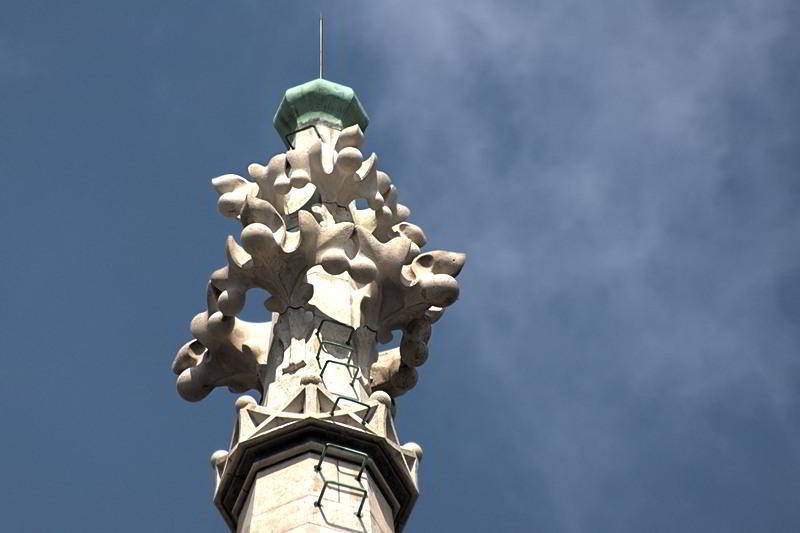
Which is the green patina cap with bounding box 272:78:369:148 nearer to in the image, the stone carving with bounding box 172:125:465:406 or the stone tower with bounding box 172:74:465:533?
the stone tower with bounding box 172:74:465:533

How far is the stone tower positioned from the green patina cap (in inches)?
0.9

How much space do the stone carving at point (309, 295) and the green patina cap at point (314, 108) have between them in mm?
3172

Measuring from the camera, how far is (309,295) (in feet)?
98.0

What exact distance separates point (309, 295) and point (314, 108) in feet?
20.4

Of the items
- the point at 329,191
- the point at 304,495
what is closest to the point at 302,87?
the point at 329,191

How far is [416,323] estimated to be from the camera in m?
31.1

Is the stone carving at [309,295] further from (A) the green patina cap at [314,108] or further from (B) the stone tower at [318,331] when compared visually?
(A) the green patina cap at [314,108]

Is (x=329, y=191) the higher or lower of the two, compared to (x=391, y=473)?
higher

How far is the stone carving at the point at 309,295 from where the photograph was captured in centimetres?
2966

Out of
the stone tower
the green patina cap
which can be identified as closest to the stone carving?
the stone tower

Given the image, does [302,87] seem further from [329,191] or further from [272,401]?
[272,401]

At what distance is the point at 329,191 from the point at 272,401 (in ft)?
15.8

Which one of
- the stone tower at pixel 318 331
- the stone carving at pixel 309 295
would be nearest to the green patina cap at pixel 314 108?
the stone tower at pixel 318 331

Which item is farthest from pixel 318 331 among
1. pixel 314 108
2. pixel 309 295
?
pixel 314 108
